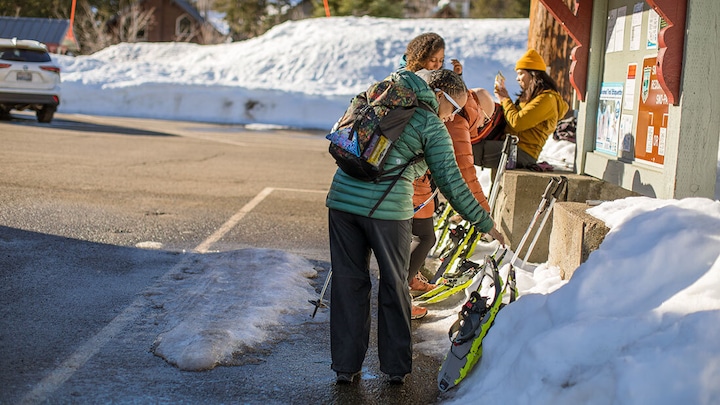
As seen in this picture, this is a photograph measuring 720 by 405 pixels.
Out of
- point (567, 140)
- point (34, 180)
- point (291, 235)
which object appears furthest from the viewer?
point (34, 180)

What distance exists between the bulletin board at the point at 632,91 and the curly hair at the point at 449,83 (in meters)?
1.49

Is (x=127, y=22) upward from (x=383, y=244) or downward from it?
upward

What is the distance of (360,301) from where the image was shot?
4.89 meters

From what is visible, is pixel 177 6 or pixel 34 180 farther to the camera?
pixel 177 6

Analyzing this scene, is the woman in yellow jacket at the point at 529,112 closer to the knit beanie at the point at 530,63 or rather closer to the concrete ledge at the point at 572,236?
the knit beanie at the point at 530,63

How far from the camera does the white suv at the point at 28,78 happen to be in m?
18.2

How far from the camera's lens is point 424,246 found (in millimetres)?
6523

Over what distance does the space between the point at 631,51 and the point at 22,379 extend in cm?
452

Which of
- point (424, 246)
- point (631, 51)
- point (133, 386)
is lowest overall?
point (133, 386)

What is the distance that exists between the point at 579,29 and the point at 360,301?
3732 mm

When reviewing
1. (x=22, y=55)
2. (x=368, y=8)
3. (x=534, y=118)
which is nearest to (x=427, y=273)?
(x=534, y=118)

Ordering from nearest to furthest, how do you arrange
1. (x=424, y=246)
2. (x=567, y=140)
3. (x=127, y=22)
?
(x=424, y=246), (x=567, y=140), (x=127, y=22)

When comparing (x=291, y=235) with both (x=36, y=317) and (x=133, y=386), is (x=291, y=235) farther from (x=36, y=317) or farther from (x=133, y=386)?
(x=133, y=386)

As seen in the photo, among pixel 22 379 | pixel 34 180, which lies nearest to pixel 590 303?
pixel 22 379
